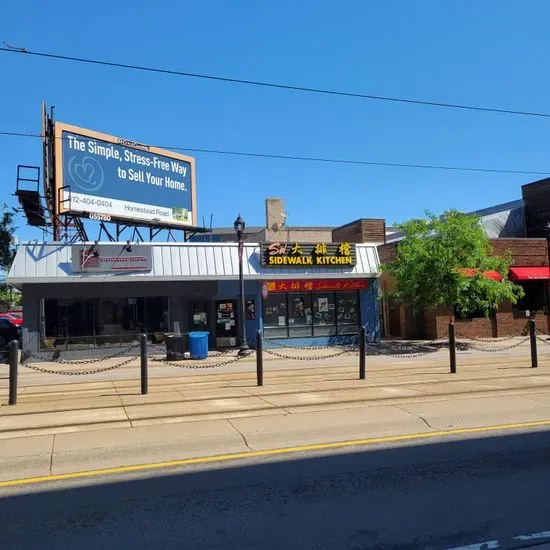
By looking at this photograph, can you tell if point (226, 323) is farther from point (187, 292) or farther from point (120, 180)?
point (120, 180)

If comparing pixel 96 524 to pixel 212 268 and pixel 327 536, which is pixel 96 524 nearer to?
pixel 327 536

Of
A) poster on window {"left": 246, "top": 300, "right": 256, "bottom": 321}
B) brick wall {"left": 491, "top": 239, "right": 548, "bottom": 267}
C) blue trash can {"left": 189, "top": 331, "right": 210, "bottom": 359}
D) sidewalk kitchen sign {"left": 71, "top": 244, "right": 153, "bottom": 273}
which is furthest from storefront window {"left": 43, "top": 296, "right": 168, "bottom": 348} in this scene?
brick wall {"left": 491, "top": 239, "right": 548, "bottom": 267}

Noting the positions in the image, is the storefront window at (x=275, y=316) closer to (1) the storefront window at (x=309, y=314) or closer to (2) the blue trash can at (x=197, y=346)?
(1) the storefront window at (x=309, y=314)

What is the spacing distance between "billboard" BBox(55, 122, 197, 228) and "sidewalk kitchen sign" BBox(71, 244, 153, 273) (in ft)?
9.31

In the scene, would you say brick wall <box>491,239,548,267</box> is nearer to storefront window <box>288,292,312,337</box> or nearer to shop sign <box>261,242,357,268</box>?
shop sign <box>261,242,357,268</box>

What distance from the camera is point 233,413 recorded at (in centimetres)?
934

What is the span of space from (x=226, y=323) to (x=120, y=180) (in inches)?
315

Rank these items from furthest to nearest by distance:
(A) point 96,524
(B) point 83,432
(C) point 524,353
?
(C) point 524,353, (B) point 83,432, (A) point 96,524

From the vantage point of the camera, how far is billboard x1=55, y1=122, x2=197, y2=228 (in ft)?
78.5

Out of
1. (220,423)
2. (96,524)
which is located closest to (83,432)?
(220,423)

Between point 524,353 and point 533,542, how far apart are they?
16.4 metres

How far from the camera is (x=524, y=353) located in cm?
1928

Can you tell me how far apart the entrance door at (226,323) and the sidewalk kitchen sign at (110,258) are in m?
3.79

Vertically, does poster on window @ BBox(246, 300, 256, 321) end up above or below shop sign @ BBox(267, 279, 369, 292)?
below
